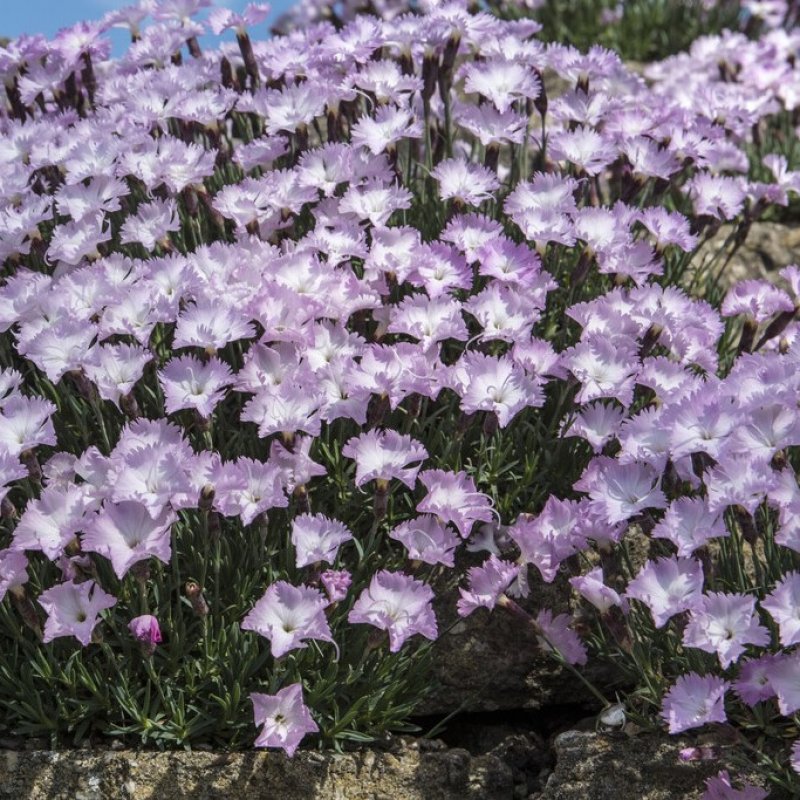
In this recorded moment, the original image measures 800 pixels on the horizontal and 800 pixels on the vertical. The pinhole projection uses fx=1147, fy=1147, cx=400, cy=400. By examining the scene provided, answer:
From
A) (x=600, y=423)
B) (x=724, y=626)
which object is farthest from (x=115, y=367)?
(x=724, y=626)

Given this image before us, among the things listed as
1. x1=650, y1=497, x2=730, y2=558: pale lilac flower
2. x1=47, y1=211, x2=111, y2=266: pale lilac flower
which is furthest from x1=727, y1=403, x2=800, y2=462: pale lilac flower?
x1=47, y1=211, x2=111, y2=266: pale lilac flower

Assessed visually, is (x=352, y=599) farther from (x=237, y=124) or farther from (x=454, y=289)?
(x=237, y=124)

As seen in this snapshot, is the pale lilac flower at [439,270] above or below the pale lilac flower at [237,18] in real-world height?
below

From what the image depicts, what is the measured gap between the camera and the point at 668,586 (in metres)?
2.55

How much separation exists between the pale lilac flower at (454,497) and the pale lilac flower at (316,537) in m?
0.23

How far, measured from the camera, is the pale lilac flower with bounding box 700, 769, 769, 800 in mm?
2494

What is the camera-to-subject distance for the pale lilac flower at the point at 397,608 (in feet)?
8.51

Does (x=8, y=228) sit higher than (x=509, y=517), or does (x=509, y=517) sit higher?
(x=8, y=228)

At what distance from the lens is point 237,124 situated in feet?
14.5

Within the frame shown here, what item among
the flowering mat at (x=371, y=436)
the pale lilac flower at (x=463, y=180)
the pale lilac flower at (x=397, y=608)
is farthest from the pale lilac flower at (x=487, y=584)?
the pale lilac flower at (x=463, y=180)

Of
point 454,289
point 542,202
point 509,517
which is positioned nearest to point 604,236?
point 542,202

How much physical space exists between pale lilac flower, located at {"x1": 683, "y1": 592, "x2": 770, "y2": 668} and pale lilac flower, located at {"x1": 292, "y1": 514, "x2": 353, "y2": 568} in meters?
0.80

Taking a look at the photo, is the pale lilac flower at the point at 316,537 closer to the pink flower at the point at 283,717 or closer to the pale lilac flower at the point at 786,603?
the pink flower at the point at 283,717

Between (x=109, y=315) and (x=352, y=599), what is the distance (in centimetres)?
96
